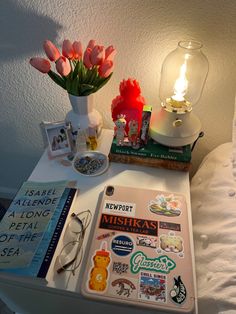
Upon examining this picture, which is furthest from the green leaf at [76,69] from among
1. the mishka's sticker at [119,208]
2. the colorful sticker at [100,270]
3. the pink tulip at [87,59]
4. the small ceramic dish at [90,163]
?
the colorful sticker at [100,270]

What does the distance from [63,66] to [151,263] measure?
532 mm

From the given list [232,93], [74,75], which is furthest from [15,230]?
[232,93]

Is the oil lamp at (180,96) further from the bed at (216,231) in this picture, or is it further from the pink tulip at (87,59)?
the pink tulip at (87,59)

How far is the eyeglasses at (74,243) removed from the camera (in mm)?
558

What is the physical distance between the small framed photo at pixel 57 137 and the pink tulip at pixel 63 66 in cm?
18

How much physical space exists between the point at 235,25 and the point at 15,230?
0.80 meters

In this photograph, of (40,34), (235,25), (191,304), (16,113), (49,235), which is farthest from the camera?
(16,113)

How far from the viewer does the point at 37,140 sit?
3.86ft

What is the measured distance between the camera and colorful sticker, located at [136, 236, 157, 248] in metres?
0.59

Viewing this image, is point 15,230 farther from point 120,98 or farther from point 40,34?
point 40,34

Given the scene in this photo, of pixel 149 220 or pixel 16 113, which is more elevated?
pixel 16 113

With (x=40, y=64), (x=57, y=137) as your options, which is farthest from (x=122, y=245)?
(x=40, y=64)

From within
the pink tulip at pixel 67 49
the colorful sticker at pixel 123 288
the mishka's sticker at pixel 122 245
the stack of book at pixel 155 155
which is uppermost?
the pink tulip at pixel 67 49

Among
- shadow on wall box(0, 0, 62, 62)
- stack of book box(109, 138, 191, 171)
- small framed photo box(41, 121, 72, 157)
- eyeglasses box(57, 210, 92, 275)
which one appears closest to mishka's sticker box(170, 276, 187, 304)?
eyeglasses box(57, 210, 92, 275)
